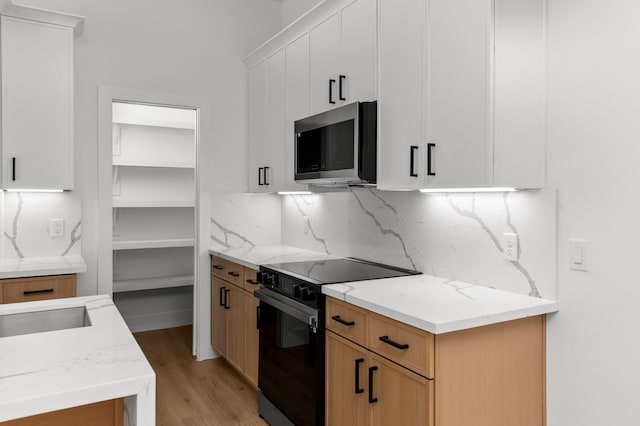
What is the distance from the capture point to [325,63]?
286 centimetres

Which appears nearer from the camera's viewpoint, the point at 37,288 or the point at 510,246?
the point at 510,246

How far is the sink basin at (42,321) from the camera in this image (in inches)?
64.1

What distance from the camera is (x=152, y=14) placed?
11.8ft

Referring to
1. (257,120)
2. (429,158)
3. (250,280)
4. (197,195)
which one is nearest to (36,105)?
(197,195)

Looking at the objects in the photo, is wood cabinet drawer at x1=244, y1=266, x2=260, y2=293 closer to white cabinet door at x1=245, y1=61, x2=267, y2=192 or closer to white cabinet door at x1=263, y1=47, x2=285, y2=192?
white cabinet door at x1=263, y1=47, x2=285, y2=192

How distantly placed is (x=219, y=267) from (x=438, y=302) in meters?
2.12

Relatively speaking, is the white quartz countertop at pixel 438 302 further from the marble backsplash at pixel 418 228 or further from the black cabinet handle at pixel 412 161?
the black cabinet handle at pixel 412 161

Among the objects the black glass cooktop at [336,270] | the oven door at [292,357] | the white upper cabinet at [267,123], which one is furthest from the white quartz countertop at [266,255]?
the white upper cabinet at [267,123]

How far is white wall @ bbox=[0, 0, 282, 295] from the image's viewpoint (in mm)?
3377

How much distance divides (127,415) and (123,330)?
0.28 metres

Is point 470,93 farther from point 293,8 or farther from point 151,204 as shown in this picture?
point 151,204

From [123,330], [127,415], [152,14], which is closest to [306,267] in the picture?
[123,330]

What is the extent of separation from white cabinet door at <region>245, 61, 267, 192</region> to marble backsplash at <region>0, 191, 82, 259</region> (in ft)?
4.22

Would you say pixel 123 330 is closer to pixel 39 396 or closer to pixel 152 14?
pixel 39 396
